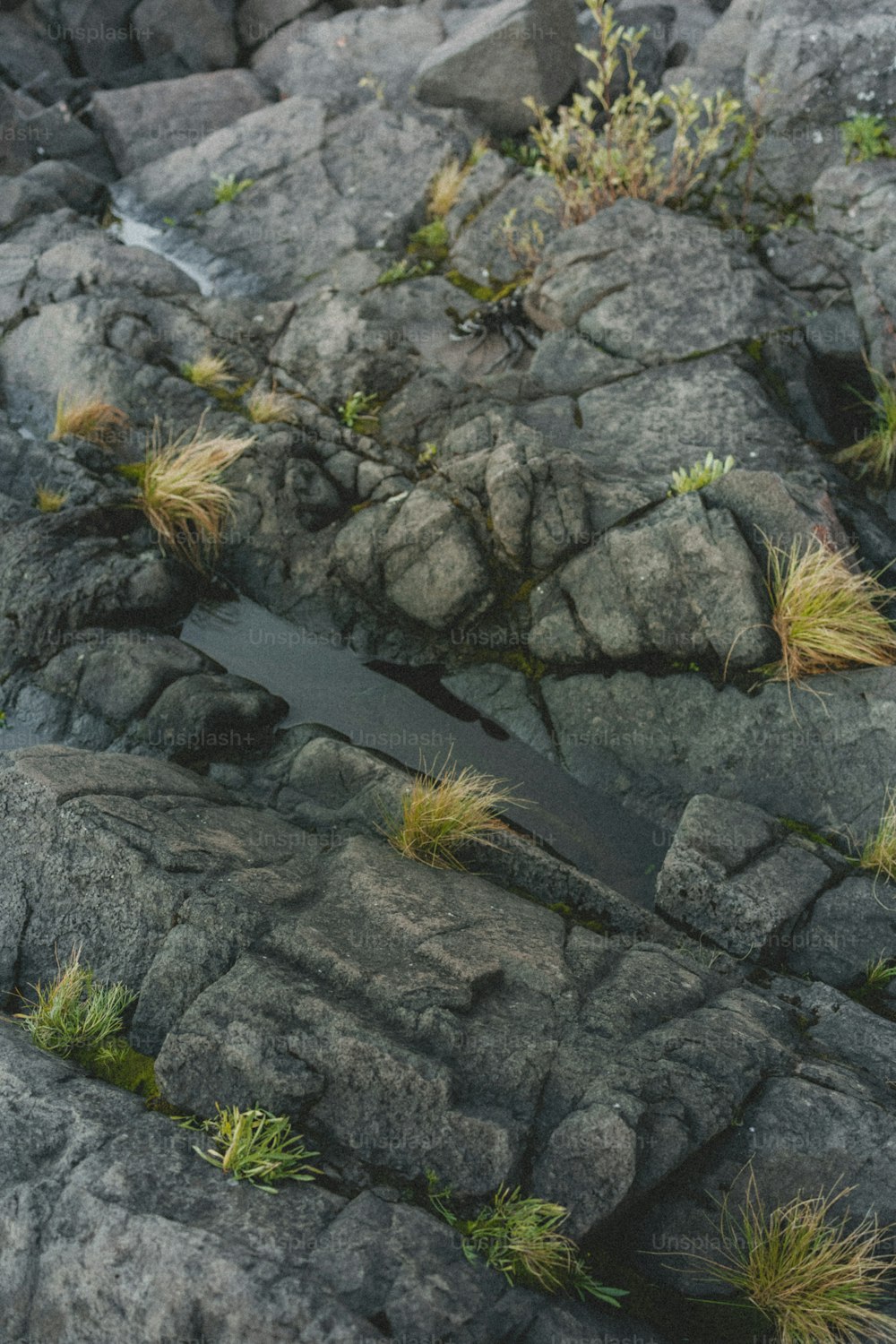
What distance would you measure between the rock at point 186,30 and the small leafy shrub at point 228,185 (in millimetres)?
A: 4281

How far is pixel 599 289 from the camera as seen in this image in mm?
10594

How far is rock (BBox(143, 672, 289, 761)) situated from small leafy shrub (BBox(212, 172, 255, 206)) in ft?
29.4

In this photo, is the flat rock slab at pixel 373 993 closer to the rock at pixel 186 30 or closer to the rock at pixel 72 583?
the rock at pixel 72 583

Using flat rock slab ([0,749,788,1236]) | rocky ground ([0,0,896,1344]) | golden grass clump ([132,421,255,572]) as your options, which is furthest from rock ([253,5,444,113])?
flat rock slab ([0,749,788,1236])

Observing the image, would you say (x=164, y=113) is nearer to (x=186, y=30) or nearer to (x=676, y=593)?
(x=186, y=30)

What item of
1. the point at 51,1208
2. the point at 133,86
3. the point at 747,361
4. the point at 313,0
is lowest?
the point at 51,1208

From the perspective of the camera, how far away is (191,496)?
905cm

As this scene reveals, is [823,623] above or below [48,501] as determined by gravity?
below

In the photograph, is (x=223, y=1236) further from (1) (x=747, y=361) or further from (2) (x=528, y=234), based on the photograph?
(2) (x=528, y=234)

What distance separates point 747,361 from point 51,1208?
9213 millimetres

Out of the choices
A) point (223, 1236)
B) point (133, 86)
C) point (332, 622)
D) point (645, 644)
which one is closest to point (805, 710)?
point (645, 644)

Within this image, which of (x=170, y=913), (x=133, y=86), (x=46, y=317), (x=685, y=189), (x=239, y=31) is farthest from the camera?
(x=239, y=31)

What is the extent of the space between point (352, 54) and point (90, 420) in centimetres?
1003

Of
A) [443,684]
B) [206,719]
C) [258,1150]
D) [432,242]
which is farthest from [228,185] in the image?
[258,1150]
